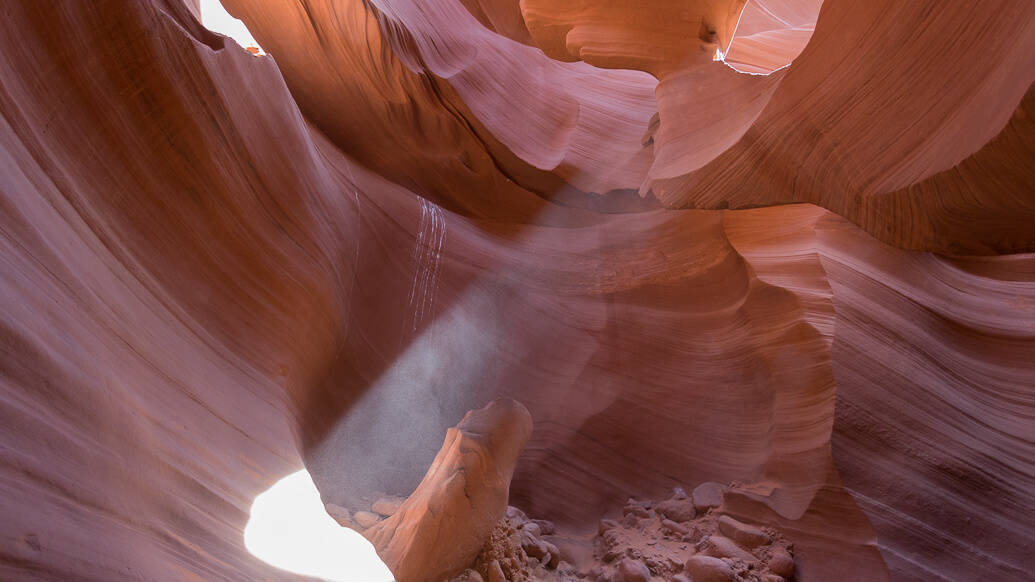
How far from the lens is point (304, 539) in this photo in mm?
2105

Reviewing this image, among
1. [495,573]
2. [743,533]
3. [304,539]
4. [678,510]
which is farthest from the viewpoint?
[678,510]

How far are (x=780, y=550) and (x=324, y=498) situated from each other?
2226 millimetres

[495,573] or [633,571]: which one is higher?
[633,571]

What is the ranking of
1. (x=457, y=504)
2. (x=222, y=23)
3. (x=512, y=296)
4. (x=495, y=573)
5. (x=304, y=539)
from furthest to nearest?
(x=222, y=23), (x=512, y=296), (x=495, y=573), (x=457, y=504), (x=304, y=539)

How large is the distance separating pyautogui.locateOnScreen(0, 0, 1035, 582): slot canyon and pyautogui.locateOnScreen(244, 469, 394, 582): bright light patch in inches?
0.5

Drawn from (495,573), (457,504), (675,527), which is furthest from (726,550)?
(457,504)

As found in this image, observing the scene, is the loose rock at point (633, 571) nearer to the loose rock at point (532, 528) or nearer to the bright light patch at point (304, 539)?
the loose rock at point (532, 528)

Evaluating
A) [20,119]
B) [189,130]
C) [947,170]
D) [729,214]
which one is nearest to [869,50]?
[947,170]

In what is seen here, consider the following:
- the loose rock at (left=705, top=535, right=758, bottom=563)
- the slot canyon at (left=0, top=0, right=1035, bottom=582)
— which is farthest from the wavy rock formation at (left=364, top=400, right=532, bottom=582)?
the loose rock at (left=705, top=535, right=758, bottom=563)

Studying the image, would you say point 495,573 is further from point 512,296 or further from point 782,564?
point 512,296

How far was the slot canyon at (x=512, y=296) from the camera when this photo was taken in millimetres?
1715

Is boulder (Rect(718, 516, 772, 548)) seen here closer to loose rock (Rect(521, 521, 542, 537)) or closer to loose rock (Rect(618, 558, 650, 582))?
loose rock (Rect(618, 558, 650, 582))

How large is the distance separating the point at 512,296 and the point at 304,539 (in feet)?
8.37

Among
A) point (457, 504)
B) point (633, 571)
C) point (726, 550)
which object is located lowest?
point (457, 504)
